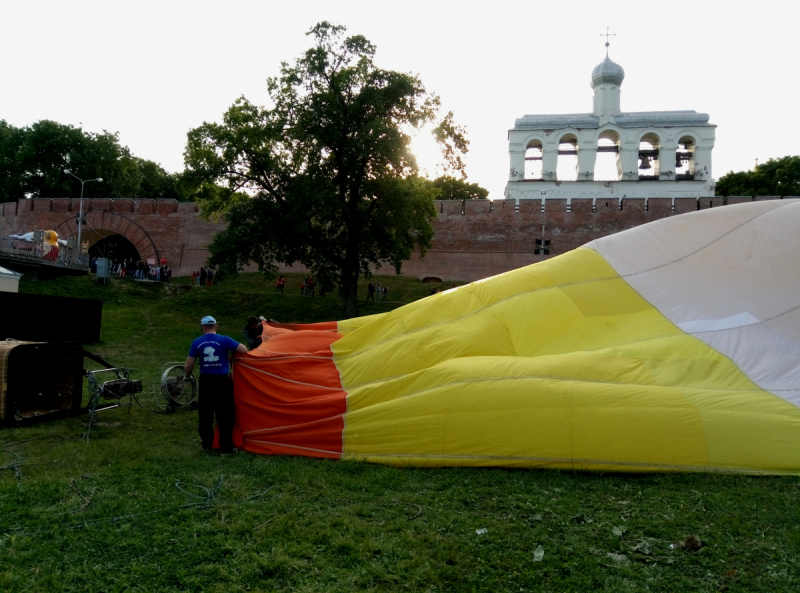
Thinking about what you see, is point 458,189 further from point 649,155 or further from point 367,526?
point 367,526

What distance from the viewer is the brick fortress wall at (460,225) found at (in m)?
32.3

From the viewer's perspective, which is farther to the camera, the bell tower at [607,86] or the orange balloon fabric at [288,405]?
the bell tower at [607,86]

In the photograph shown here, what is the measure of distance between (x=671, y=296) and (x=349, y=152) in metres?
13.3

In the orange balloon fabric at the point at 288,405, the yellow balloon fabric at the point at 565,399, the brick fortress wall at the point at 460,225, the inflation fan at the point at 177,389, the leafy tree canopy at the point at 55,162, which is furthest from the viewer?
the leafy tree canopy at the point at 55,162

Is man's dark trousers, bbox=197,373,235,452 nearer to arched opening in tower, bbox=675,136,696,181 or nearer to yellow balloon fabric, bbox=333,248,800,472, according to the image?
yellow balloon fabric, bbox=333,248,800,472

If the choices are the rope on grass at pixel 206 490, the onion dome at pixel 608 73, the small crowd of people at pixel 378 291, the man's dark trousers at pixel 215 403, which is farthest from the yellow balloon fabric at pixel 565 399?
the onion dome at pixel 608 73

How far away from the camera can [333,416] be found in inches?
222

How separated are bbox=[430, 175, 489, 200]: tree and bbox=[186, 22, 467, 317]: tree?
2434 cm

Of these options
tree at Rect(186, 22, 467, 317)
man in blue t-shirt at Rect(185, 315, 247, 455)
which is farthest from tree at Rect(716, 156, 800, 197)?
man in blue t-shirt at Rect(185, 315, 247, 455)

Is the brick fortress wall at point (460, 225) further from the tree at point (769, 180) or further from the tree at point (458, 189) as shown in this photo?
the tree at point (769, 180)

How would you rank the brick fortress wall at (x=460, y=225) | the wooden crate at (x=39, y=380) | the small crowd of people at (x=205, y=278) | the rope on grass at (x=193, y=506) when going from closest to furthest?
the rope on grass at (x=193, y=506), the wooden crate at (x=39, y=380), the small crowd of people at (x=205, y=278), the brick fortress wall at (x=460, y=225)

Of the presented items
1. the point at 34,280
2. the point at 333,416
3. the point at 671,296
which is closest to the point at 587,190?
the point at 34,280

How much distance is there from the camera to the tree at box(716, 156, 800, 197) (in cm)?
4066

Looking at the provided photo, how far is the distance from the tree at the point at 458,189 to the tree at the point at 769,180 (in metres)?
18.3
